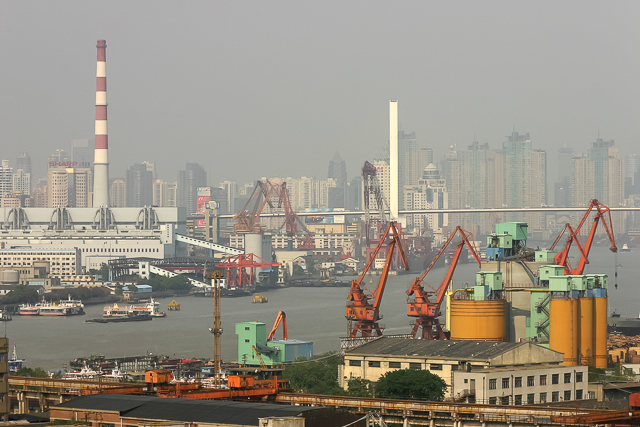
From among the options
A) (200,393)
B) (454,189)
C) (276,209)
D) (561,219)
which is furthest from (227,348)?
(454,189)

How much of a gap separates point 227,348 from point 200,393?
463 inches

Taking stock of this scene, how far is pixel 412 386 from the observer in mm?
12922

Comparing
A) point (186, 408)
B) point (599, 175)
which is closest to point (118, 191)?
point (599, 175)

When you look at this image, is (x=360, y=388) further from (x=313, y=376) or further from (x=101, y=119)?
(x=101, y=119)

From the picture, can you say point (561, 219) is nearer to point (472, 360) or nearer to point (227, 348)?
point (227, 348)

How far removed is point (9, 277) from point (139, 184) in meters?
54.0

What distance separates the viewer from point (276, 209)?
7556 cm

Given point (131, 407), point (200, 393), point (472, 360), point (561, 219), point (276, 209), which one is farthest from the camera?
point (561, 219)

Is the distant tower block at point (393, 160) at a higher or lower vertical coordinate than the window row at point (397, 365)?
higher

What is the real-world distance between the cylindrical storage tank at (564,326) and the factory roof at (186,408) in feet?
29.2

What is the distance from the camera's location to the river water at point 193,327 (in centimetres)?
2252

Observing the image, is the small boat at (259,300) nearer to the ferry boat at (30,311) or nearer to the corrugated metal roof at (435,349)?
the ferry boat at (30,311)

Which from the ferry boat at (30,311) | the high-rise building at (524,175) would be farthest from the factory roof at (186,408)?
the high-rise building at (524,175)

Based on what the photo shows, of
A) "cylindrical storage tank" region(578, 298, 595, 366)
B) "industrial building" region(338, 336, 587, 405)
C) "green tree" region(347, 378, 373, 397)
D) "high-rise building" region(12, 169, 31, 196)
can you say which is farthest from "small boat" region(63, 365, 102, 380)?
"high-rise building" region(12, 169, 31, 196)
